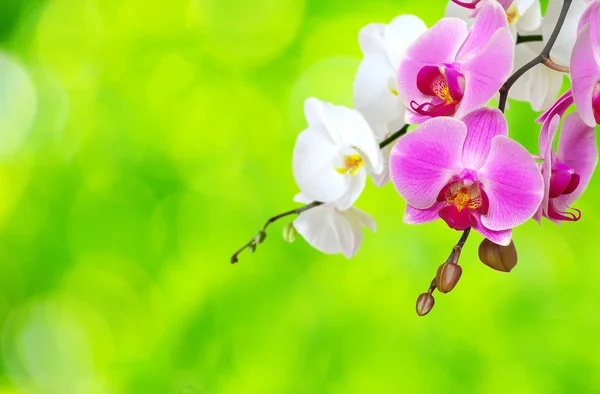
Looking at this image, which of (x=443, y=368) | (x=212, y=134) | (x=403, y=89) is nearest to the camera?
(x=403, y=89)

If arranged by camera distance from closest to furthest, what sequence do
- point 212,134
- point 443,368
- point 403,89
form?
point 403,89 < point 443,368 < point 212,134

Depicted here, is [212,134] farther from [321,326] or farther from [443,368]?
[443,368]

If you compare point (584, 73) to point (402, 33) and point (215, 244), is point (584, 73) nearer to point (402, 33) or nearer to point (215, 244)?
point (402, 33)

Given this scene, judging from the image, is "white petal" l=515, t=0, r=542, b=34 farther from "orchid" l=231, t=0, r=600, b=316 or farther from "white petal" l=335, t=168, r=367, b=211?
"white petal" l=335, t=168, r=367, b=211

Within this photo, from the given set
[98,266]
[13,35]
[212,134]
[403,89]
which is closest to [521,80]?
[403,89]

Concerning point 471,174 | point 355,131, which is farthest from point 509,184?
point 355,131

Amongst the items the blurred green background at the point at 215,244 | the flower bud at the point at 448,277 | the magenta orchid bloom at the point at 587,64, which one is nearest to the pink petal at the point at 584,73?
the magenta orchid bloom at the point at 587,64

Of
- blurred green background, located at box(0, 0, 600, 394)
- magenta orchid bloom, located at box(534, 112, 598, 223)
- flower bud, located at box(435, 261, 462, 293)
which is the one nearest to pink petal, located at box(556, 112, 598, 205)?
magenta orchid bloom, located at box(534, 112, 598, 223)

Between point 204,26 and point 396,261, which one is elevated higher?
point 204,26
